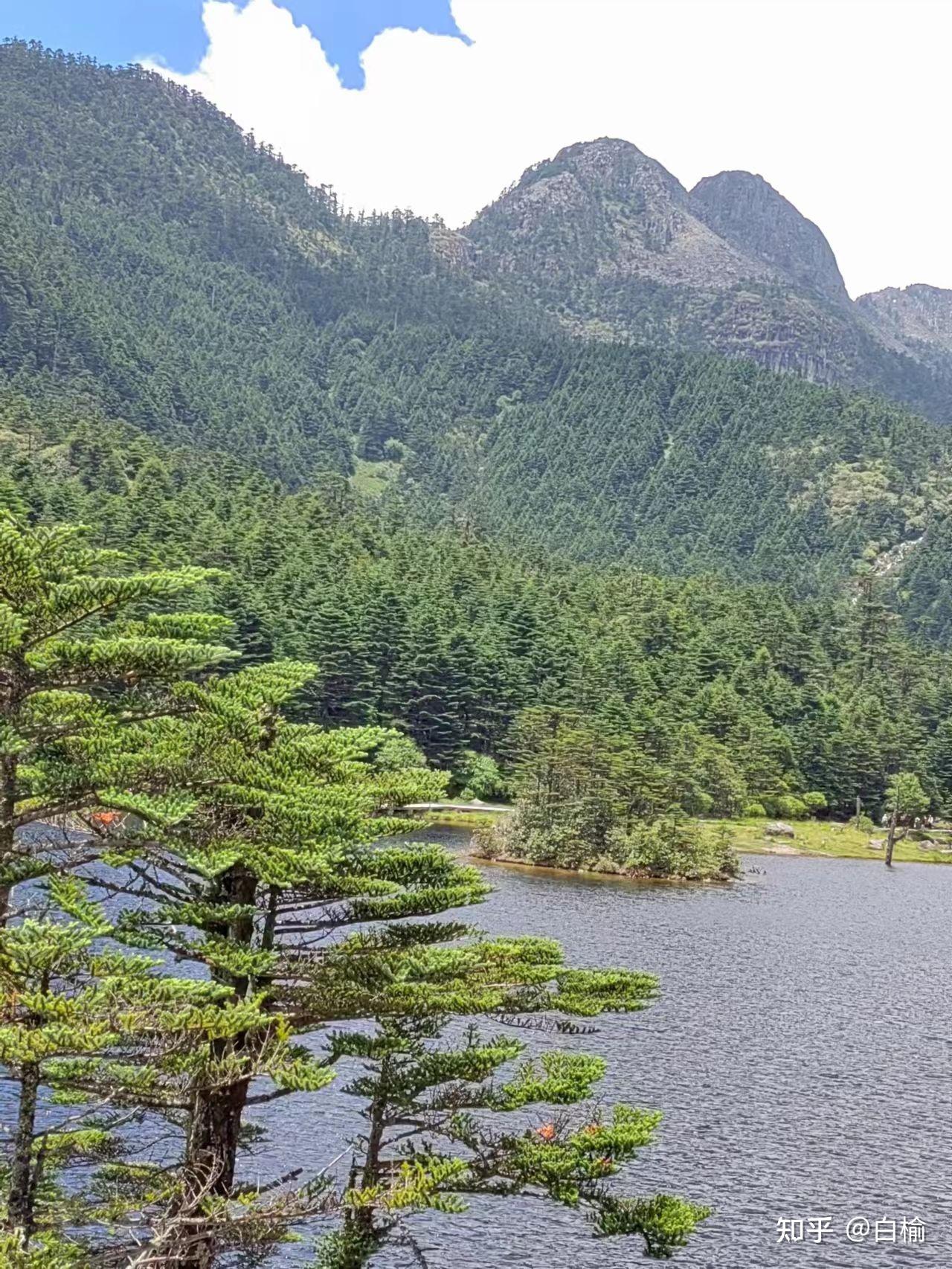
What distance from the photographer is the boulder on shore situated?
388ft

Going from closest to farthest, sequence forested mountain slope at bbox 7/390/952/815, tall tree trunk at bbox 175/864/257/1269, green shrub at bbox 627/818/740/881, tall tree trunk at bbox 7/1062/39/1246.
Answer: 1. tall tree trunk at bbox 7/1062/39/1246
2. tall tree trunk at bbox 175/864/257/1269
3. green shrub at bbox 627/818/740/881
4. forested mountain slope at bbox 7/390/952/815

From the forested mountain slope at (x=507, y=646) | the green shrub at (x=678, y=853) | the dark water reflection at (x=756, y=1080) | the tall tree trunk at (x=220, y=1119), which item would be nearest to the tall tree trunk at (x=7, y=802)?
the tall tree trunk at (x=220, y=1119)

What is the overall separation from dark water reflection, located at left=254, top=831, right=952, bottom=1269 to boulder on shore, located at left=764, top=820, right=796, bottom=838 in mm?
36996

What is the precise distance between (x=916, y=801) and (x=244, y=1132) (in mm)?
116742

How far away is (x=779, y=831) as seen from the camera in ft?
390

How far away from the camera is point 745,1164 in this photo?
3500 centimetres

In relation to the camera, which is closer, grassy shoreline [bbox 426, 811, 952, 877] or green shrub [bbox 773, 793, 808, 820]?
grassy shoreline [bbox 426, 811, 952, 877]

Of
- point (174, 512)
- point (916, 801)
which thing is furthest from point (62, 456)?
point (916, 801)

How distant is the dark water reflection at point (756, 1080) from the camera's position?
3022cm

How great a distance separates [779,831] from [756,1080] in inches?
3115

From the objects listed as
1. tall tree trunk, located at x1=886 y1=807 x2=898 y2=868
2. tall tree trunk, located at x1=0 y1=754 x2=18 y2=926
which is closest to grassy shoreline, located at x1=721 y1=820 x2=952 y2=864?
tall tree trunk, located at x1=886 y1=807 x2=898 y2=868

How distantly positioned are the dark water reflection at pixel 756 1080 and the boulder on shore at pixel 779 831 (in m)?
37.0

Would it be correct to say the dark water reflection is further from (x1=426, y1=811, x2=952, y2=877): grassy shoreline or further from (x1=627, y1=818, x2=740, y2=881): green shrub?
(x1=426, y1=811, x2=952, y2=877): grassy shoreline

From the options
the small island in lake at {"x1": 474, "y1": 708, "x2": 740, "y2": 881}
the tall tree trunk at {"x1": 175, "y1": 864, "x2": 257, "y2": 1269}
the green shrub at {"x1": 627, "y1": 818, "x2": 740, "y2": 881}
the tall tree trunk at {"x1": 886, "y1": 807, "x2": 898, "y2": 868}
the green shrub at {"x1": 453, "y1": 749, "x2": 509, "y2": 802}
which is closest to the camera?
the tall tree trunk at {"x1": 175, "y1": 864, "x2": 257, "y2": 1269}
